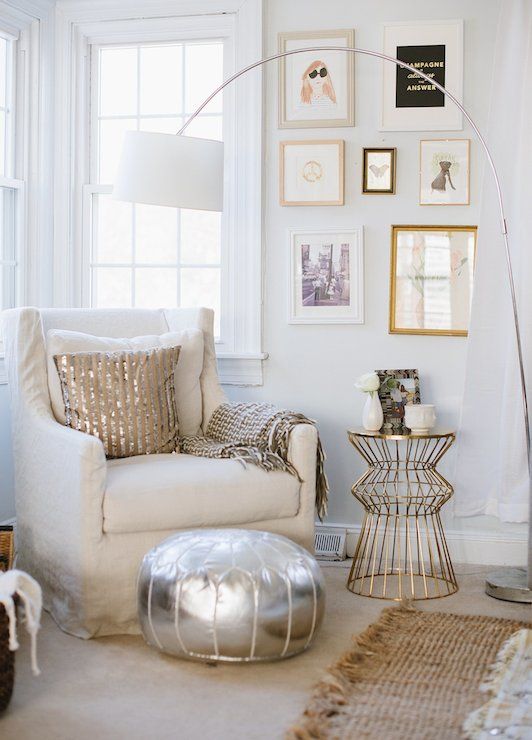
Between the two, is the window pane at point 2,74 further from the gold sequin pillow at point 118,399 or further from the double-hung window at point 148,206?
the gold sequin pillow at point 118,399

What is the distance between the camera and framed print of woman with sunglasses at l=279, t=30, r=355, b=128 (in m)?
3.88

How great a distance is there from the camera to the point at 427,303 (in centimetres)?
384

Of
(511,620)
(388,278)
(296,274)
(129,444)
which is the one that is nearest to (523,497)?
(511,620)

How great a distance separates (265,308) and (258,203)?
45 centimetres

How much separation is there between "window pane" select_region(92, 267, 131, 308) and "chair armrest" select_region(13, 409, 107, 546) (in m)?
1.07

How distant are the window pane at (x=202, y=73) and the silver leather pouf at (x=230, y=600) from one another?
7.36ft

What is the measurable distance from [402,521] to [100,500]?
156 centimetres

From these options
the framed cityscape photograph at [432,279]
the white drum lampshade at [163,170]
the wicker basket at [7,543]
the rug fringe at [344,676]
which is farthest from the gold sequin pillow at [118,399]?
the framed cityscape photograph at [432,279]

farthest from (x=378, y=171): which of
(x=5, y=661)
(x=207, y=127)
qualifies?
(x=5, y=661)

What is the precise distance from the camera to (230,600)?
2.43 m

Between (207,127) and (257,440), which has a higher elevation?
(207,127)

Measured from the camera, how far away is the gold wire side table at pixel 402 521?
337 cm

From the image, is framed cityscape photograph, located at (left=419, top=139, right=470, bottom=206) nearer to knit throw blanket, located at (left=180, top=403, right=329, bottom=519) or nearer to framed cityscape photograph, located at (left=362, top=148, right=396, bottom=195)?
framed cityscape photograph, located at (left=362, top=148, right=396, bottom=195)

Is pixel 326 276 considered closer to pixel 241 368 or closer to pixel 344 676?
pixel 241 368
